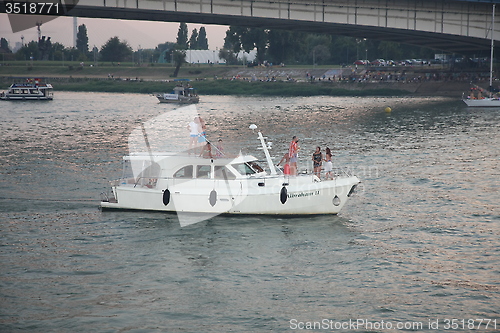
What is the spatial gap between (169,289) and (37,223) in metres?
10.2

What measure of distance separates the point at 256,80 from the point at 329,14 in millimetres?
82064

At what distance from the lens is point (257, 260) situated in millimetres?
22156

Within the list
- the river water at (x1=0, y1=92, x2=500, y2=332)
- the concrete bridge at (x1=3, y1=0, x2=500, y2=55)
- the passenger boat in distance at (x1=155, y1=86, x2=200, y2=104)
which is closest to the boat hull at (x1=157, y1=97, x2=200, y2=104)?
the passenger boat in distance at (x1=155, y1=86, x2=200, y2=104)

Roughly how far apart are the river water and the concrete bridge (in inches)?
969

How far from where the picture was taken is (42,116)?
86.0 m

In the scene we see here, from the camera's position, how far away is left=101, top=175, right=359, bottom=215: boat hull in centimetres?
2641

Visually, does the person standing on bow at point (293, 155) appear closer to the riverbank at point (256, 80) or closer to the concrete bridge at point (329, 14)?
the concrete bridge at point (329, 14)

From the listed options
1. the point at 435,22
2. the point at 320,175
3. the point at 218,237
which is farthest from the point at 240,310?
the point at 435,22

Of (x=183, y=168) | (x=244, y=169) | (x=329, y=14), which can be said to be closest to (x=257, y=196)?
(x=244, y=169)

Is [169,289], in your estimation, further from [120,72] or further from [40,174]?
[120,72]

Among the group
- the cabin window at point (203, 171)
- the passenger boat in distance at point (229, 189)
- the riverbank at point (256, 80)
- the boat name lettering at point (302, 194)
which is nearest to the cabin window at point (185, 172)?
the passenger boat in distance at point (229, 189)

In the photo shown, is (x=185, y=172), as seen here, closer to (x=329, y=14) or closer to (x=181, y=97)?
(x=329, y=14)

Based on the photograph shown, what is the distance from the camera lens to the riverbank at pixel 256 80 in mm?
124875

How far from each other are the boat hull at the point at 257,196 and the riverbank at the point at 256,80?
94188 millimetres
